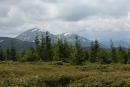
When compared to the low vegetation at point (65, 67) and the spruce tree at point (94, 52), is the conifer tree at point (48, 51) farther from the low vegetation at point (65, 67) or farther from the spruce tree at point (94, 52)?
the spruce tree at point (94, 52)

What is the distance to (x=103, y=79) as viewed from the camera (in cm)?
2267

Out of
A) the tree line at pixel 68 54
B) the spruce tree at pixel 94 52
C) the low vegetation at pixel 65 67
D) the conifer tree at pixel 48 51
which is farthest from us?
the conifer tree at pixel 48 51

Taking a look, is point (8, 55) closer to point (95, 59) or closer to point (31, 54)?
point (31, 54)

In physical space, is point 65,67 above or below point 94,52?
below

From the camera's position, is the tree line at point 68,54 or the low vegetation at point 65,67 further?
the tree line at point 68,54

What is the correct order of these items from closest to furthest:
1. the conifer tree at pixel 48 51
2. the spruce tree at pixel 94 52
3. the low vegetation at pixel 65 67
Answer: the low vegetation at pixel 65 67, the spruce tree at pixel 94 52, the conifer tree at pixel 48 51

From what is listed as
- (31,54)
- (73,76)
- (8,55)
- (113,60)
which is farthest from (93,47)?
(73,76)

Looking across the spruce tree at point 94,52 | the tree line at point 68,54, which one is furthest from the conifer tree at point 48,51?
the spruce tree at point 94,52

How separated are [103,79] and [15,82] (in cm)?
594

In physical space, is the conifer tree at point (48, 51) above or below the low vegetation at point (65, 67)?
above

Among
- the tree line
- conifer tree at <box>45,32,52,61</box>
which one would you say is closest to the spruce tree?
the tree line

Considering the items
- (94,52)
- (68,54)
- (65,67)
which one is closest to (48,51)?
(68,54)

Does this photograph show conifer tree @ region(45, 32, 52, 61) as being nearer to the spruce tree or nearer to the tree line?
the tree line

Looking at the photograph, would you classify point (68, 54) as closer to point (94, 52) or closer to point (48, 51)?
point (94, 52)
